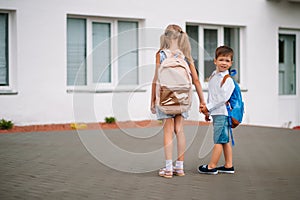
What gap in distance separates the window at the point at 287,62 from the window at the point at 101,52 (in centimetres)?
525

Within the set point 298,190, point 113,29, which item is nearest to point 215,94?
point 298,190

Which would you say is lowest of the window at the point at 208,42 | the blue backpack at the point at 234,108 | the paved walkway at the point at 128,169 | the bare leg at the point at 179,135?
the paved walkway at the point at 128,169

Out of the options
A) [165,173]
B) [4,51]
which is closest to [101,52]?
[4,51]

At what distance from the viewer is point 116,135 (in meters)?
11.9

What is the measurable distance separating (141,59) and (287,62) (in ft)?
18.2

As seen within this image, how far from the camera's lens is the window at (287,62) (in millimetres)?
18500

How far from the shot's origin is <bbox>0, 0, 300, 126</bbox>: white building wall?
43.7 ft

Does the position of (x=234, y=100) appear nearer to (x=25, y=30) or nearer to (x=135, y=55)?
(x=25, y=30)

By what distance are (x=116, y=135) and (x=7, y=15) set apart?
3834 millimetres

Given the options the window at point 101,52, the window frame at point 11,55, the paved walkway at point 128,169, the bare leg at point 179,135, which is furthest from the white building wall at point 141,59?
the bare leg at point 179,135

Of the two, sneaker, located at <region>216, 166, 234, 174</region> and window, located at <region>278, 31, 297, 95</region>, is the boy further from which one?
window, located at <region>278, 31, 297, 95</region>

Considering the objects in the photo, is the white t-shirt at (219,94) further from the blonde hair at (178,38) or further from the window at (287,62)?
the window at (287,62)

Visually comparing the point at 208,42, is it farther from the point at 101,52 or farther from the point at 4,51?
the point at 4,51

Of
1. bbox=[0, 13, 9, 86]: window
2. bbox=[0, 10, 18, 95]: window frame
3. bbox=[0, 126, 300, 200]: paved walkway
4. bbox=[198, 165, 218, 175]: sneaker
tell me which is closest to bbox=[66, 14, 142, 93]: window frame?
bbox=[0, 10, 18, 95]: window frame
